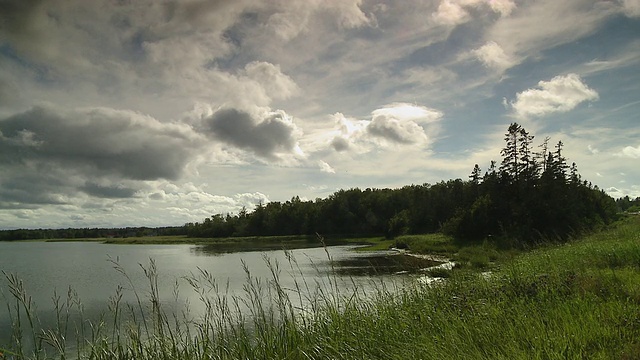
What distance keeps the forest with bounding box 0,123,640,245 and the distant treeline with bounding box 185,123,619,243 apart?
0.10m

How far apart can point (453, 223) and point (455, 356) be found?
5180 cm

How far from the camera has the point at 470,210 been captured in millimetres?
51219

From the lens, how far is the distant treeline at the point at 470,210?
46.6m

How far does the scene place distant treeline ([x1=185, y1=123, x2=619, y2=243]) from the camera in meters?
46.6

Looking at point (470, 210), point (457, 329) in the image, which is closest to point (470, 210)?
point (470, 210)

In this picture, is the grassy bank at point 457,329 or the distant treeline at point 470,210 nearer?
the grassy bank at point 457,329

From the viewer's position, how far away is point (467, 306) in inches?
286

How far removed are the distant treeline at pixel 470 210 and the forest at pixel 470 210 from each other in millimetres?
97

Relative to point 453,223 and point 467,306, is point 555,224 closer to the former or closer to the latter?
point 453,223

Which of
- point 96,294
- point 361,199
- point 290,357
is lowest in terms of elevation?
point 96,294

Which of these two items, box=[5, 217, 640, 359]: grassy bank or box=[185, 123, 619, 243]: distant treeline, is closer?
box=[5, 217, 640, 359]: grassy bank

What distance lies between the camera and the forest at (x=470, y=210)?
153 ft

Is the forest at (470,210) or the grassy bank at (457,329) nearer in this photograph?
the grassy bank at (457,329)

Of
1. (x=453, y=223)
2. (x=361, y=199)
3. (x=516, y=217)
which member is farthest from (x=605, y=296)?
(x=361, y=199)
